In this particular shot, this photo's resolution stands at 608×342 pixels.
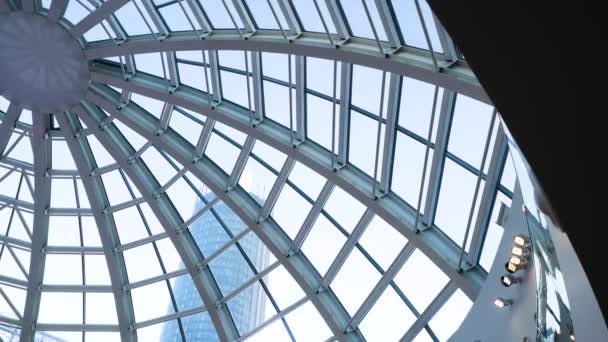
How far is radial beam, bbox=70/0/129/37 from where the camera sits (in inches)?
725

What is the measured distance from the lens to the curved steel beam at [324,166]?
18.6m

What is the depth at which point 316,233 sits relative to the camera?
23.0 m

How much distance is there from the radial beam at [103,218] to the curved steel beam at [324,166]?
128 inches

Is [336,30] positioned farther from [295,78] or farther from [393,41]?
[295,78]

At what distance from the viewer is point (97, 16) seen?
63.0ft

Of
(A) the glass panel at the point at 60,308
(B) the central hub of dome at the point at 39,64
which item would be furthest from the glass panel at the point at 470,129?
(A) the glass panel at the point at 60,308

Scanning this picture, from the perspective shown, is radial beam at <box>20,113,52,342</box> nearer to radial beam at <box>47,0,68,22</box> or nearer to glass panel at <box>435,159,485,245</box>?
radial beam at <box>47,0,68,22</box>

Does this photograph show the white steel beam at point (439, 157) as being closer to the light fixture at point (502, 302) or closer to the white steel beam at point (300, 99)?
the light fixture at point (502, 302)

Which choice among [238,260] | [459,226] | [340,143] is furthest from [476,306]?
[238,260]

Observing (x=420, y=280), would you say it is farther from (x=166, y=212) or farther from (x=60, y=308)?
(x=60, y=308)

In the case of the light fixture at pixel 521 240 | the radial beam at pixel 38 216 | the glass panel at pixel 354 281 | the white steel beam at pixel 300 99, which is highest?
the radial beam at pixel 38 216

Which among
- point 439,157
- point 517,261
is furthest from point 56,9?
point 517,261

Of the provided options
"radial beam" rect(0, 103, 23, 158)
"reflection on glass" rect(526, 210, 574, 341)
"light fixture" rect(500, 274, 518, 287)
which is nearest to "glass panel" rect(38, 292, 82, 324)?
"radial beam" rect(0, 103, 23, 158)

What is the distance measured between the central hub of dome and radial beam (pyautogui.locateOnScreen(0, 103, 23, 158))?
19.6 inches
